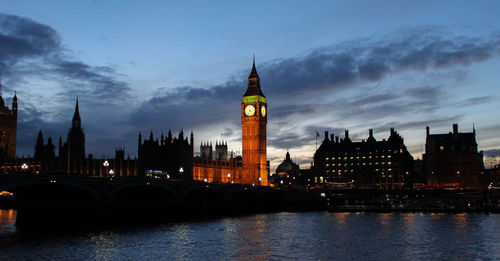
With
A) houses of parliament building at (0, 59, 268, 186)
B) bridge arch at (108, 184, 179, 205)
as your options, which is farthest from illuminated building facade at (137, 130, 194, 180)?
bridge arch at (108, 184, 179, 205)

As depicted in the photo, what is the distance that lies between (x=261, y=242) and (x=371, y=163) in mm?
140630

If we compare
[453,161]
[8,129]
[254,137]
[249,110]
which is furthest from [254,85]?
[8,129]

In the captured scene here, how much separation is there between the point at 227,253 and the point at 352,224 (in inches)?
1267

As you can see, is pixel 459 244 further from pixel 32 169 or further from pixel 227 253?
pixel 32 169

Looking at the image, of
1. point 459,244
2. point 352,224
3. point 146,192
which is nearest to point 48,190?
point 146,192

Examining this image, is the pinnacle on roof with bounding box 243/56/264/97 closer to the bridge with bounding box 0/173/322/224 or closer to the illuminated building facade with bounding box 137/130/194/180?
the illuminated building facade with bounding box 137/130/194/180

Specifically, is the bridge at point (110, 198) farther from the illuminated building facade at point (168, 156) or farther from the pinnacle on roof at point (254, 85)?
the pinnacle on roof at point (254, 85)

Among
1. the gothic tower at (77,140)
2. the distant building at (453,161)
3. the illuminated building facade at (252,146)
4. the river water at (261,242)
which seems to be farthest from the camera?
the distant building at (453,161)

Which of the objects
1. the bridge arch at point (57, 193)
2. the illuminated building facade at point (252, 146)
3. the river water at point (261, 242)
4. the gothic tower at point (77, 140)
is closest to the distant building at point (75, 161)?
the gothic tower at point (77, 140)

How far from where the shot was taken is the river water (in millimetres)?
45281

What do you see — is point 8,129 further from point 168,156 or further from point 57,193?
point 57,193

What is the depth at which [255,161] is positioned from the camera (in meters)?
159

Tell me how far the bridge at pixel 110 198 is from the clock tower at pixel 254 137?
52933mm

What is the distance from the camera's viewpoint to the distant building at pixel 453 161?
165 metres
